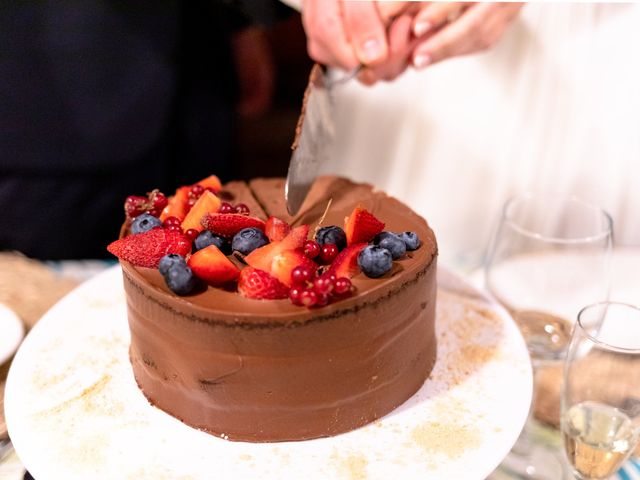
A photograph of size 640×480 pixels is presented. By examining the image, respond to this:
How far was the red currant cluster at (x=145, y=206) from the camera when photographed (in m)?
1.44

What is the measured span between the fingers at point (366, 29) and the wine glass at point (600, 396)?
2.65 feet

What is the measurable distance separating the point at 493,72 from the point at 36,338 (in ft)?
5.11

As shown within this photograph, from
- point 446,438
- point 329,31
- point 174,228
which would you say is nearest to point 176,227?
point 174,228

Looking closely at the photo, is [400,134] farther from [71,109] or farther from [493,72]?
[71,109]

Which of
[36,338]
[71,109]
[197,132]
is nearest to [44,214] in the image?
[71,109]

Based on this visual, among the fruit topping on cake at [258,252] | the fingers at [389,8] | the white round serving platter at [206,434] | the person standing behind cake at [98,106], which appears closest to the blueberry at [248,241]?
the fruit topping on cake at [258,252]

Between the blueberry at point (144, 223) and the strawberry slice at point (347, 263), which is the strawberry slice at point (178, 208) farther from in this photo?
the strawberry slice at point (347, 263)

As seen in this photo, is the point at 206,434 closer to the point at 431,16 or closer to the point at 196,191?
the point at 196,191

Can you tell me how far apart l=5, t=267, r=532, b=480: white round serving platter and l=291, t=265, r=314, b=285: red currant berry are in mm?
295

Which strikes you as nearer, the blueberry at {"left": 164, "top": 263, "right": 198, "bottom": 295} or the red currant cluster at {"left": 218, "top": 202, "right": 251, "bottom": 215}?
the blueberry at {"left": 164, "top": 263, "right": 198, "bottom": 295}

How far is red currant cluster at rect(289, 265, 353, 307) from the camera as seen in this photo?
44.8 inches

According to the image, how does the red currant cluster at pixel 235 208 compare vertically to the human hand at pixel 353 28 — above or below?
below

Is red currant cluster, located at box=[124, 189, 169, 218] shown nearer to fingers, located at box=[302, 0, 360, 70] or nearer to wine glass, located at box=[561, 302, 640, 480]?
fingers, located at box=[302, 0, 360, 70]

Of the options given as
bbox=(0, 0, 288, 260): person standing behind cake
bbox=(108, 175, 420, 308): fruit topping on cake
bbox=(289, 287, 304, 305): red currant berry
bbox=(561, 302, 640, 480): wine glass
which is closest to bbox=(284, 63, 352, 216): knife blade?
bbox=(108, 175, 420, 308): fruit topping on cake
